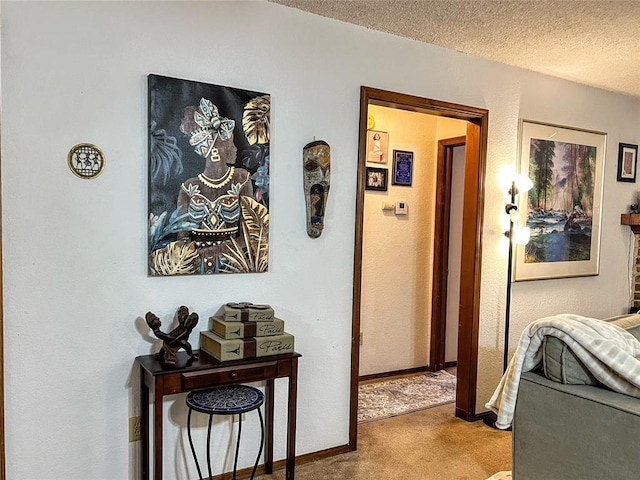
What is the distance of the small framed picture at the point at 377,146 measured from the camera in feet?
13.6

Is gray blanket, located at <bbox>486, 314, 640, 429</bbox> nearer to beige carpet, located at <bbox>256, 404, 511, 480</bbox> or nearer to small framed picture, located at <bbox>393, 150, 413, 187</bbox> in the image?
beige carpet, located at <bbox>256, 404, 511, 480</bbox>

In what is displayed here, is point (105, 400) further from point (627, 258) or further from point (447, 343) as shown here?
point (627, 258)

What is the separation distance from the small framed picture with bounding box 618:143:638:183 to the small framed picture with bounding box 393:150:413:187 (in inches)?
66.4

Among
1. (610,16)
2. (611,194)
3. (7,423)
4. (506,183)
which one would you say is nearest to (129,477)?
(7,423)

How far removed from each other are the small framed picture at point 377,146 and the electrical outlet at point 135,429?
2619mm

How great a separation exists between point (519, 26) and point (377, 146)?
156 cm

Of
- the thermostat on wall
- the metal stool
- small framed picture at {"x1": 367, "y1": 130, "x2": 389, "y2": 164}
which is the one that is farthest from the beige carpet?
small framed picture at {"x1": 367, "y1": 130, "x2": 389, "y2": 164}

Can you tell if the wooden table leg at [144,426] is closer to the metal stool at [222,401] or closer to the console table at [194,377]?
the console table at [194,377]

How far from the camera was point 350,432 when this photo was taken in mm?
3008

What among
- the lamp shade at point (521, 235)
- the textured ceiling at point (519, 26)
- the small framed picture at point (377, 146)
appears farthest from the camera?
the small framed picture at point (377, 146)

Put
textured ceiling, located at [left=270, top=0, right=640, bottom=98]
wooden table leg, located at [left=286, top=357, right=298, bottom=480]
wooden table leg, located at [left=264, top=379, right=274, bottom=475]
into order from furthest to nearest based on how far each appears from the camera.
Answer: wooden table leg, located at [left=264, top=379, right=274, bottom=475] < textured ceiling, located at [left=270, top=0, right=640, bottom=98] < wooden table leg, located at [left=286, top=357, right=298, bottom=480]

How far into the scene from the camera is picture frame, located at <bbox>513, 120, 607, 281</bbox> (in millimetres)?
3658

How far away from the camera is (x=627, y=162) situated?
169 inches

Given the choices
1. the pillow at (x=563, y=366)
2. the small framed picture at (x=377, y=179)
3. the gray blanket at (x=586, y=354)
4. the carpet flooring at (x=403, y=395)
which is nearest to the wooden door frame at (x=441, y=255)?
the carpet flooring at (x=403, y=395)
